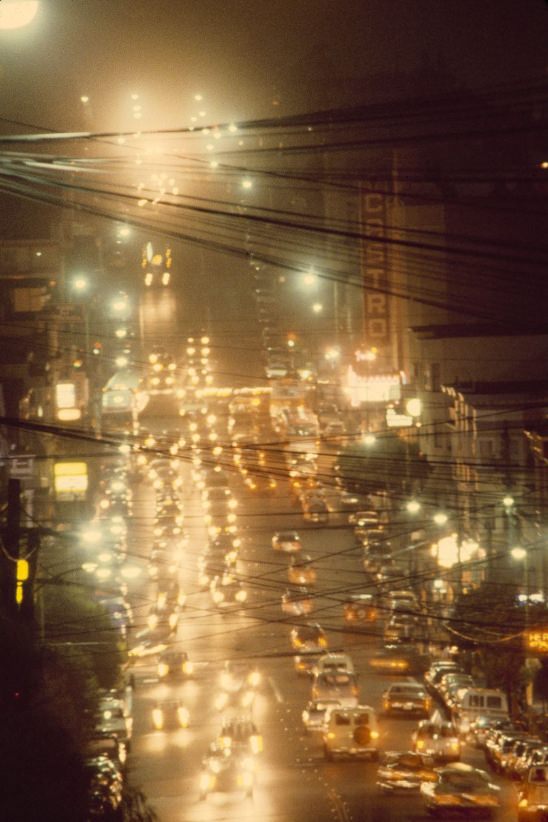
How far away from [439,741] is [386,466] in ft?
57.6

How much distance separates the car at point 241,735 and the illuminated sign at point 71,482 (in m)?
17.8

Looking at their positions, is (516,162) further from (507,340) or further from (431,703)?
(431,703)

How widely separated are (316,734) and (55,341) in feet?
118

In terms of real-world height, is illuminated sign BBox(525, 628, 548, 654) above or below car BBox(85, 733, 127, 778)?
above

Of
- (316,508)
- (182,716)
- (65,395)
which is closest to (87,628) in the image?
(182,716)

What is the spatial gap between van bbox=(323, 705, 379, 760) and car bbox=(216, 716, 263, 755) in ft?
5.00

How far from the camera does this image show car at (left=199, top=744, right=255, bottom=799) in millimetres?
22781

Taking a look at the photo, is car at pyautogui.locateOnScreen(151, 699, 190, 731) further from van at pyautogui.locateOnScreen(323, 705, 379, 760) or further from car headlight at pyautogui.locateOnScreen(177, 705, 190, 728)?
van at pyautogui.locateOnScreen(323, 705, 379, 760)

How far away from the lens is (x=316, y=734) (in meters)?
28.5

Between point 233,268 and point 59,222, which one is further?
point 233,268

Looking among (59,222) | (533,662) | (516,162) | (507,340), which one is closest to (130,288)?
(59,222)

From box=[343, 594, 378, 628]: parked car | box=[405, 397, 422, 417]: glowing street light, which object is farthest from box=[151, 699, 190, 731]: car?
box=[405, 397, 422, 417]: glowing street light

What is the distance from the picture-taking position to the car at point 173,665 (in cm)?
3384

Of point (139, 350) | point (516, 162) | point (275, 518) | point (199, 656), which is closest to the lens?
point (199, 656)
